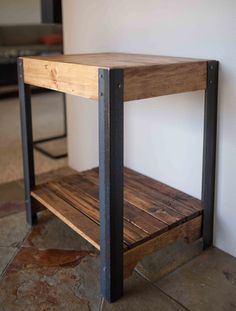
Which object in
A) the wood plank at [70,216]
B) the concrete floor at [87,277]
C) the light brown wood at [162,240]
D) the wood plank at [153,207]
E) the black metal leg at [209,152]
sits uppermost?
the black metal leg at [209,152]

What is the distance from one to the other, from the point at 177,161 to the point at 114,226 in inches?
19.1

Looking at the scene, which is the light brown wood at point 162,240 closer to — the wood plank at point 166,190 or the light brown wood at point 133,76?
the wood plank at point 166,190

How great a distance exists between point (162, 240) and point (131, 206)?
0.59 ft

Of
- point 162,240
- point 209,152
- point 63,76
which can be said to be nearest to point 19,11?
point 63,76

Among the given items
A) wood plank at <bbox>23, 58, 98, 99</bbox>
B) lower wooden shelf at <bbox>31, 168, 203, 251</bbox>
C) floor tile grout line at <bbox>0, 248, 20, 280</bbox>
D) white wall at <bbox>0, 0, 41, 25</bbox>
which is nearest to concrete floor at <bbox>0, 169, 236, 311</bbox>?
floor tile grout line at <bbox>0, 248, 20, 280</bbox>

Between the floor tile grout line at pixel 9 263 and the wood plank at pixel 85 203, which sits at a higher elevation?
the wood plank at pixel 85 203

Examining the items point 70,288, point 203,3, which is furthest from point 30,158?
point 203,3

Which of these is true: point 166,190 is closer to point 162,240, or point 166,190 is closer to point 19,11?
point 162,240

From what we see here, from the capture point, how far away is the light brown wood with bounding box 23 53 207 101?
1000 mm

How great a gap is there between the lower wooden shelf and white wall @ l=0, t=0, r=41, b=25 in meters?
4.32

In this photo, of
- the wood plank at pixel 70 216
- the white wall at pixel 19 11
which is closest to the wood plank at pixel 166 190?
the wood plank at pixel 70 216

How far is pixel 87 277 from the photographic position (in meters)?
1.22

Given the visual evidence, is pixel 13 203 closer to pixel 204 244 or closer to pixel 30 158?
pixel 30 158

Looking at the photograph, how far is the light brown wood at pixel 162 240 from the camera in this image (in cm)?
114
